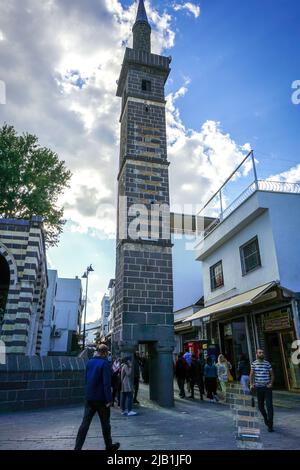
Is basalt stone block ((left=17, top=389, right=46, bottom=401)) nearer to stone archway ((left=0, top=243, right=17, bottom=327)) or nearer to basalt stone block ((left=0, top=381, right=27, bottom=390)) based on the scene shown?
basalt stone block ((left=0, top=381, right=27, bottom=390))

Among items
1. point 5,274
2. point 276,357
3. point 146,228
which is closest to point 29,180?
point 5,274

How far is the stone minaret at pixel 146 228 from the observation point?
10258mm

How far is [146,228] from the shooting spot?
11.5 meters

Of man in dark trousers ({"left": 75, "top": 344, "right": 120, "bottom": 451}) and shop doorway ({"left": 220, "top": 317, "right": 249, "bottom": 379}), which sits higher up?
shop doorway ({"left": 220, "top": 317, "right": 249, "bottom": 379})

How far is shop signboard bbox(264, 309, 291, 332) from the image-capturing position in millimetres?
12153

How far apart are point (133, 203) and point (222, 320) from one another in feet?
30.2

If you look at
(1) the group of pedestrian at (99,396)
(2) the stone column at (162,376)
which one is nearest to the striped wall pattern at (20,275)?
(2) the stone column at (162,376)

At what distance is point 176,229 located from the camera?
85.3 ft

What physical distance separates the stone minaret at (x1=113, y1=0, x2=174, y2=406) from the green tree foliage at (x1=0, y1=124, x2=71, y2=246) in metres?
10.6

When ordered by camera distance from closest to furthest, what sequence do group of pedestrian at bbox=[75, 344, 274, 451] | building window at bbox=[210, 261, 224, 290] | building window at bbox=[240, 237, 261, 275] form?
group of pedestrian at bbox=[75, 344, 274, 451], building window at bbox=[240, 237, 261, 275], building window at bbox=[210, 261, 224, 290]

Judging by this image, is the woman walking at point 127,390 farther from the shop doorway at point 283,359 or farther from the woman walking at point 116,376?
the shop doorway at point 283,359

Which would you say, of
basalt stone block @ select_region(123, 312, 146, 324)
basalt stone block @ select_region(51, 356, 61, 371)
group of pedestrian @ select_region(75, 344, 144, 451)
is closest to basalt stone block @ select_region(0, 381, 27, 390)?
basalt stone block @ select_region(51, 356, 61, 371)

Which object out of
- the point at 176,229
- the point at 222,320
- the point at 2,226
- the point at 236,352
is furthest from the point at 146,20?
the point at 236,352
